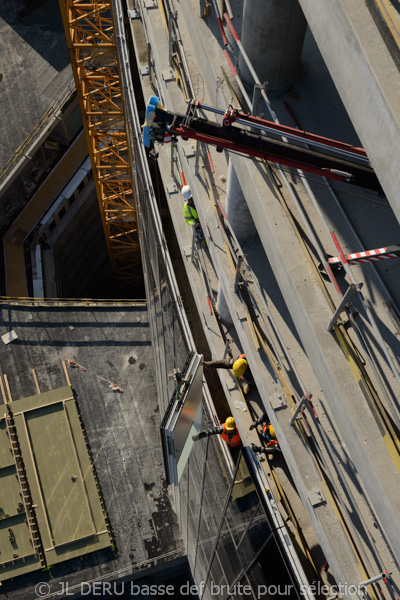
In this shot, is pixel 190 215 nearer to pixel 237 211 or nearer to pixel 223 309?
pixel 223 309

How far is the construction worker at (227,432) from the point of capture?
69.8 ft

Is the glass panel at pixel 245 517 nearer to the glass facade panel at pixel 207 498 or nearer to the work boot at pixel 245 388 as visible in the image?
the glass facade panel at pixel 207 498

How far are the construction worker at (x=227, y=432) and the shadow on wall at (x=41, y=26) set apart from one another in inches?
1151

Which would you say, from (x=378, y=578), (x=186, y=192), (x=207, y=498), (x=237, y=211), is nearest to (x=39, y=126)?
(x=186, y=192)

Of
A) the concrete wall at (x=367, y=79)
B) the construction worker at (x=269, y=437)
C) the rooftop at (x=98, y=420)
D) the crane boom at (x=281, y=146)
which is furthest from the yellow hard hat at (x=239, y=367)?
the concrete wall at (x=367, y=79)

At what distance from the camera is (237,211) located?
18031mm

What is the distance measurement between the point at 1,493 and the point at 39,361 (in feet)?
19.8

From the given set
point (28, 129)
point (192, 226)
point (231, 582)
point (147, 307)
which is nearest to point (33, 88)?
point (28, 129)

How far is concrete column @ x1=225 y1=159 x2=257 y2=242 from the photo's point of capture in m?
17.5

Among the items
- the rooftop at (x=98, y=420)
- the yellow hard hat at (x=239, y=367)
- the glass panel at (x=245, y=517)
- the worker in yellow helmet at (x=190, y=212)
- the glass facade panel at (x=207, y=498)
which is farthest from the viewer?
the rooftop at (x=98, y=420)

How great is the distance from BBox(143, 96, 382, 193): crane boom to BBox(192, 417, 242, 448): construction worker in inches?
415

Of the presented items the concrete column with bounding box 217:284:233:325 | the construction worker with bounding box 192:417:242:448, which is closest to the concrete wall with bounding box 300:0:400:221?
the concrete column with bounding box 217:284:233:325

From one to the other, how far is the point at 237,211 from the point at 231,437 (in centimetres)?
795

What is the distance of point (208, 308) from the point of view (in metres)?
22.4
